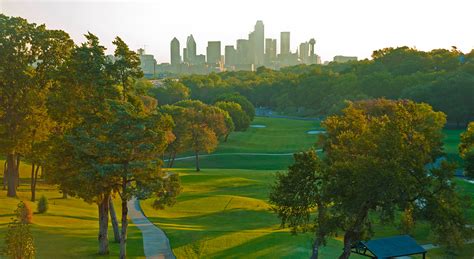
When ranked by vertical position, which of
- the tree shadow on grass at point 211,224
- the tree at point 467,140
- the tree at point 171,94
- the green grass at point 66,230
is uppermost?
the tree at point 171,94

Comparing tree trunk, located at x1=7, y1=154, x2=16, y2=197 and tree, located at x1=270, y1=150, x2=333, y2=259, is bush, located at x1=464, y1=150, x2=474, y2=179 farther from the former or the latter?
tree trunk, located at x1=7, y1=154, x2=16, y2=197

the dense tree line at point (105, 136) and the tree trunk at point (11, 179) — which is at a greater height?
the dense tree line at point (105, 136)

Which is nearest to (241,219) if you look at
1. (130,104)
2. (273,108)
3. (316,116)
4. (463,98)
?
(130,104)

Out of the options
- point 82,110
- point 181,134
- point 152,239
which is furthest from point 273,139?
point 82,110

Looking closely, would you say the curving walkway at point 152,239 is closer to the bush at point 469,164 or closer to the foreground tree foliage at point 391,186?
the foreground tree foliage at point 391,186

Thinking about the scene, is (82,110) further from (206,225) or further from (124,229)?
(206,225)

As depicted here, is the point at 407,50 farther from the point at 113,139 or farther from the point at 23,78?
the point at 113,139

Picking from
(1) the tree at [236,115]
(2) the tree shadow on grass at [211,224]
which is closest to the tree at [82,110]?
(2) the tree shadow on grass at [211,224]

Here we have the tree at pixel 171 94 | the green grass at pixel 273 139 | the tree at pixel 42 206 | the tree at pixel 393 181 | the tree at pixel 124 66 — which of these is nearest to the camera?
the tree at pixel 393 181
